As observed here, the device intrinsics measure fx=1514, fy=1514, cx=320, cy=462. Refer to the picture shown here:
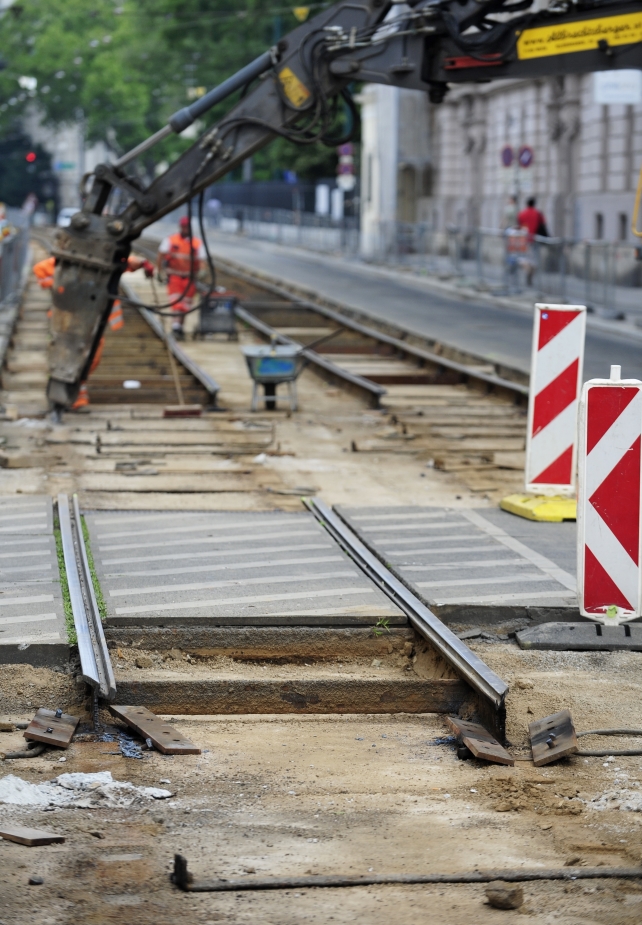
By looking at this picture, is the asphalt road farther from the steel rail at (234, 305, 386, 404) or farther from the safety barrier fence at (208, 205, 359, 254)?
the safety barrier fence at (208, 205, 359, 254)

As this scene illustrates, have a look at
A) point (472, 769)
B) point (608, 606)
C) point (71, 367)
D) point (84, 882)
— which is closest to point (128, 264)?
point (71, 367)

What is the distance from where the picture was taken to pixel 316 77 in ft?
45.6

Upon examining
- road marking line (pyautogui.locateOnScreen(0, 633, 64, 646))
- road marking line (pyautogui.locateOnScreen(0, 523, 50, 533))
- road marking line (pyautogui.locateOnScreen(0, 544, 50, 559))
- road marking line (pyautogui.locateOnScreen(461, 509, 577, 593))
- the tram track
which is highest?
road marking line (pyautogui.locateOnScreen(0, 633, 64, 646))

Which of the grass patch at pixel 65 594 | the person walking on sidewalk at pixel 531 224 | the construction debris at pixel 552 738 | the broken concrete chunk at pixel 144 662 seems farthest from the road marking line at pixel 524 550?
the person walking on sidewalk at pixel 531 224

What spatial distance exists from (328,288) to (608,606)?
27.7 m

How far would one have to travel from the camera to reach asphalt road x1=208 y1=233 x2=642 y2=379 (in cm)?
2155

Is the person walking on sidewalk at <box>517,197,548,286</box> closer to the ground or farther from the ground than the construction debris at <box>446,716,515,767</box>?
farther from the ground

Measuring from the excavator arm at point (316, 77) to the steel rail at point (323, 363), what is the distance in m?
2.69

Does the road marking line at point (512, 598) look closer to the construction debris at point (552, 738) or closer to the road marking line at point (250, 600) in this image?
the road marking line at point (250, 600)

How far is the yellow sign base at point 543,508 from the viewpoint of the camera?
1053cm

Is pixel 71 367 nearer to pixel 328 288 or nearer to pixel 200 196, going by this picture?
pixel 200 196

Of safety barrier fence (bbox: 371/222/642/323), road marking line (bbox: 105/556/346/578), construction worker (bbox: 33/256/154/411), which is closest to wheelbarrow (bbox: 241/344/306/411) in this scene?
construction worker (bbox: 33/256/154/411)

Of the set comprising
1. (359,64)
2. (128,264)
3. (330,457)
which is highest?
(359,64)

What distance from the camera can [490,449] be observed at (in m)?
13.9
